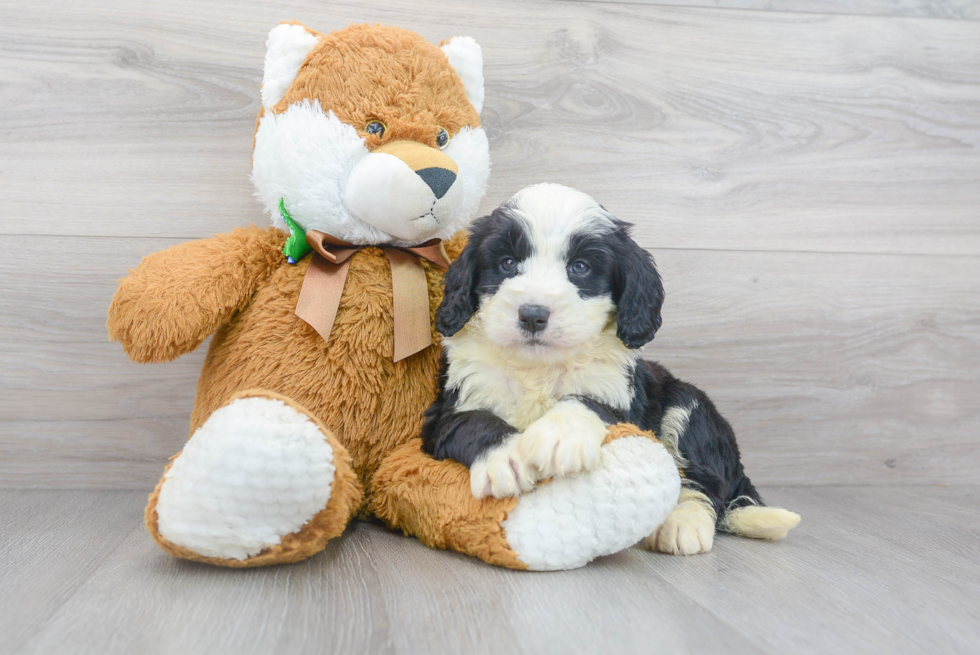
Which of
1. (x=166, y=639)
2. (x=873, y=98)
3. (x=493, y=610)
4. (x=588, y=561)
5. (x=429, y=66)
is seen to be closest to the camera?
(x=166, y=639)

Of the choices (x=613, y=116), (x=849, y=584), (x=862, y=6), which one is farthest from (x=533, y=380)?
(x=862, y=6)

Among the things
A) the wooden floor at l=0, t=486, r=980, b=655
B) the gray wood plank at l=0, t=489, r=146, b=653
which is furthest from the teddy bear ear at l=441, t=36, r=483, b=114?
the gray wood plank at l=0, t=489, r=146, b=653

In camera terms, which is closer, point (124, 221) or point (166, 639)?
point (166, 639)

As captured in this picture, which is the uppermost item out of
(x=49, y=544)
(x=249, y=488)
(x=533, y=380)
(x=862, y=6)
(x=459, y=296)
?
(x=862, y=6)

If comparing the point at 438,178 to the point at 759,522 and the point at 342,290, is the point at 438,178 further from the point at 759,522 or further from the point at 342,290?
the point at 759,522

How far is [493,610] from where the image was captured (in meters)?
1.00

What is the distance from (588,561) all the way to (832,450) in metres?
1.16

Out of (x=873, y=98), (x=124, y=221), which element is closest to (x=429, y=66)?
(x=124, y=221)

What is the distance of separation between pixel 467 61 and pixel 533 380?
0.70 meters

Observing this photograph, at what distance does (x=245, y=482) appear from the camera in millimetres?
1034

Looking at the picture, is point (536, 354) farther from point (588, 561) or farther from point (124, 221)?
point (124, 221)

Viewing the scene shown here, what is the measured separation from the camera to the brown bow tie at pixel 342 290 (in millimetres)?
1376

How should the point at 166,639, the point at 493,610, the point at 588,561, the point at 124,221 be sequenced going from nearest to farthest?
the point at 166,639 < the point at 493,610 < the point at 588,561 < the point at 124,221

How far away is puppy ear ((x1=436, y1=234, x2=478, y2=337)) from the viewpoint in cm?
129
